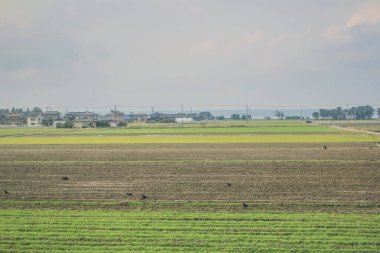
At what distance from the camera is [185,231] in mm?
17250

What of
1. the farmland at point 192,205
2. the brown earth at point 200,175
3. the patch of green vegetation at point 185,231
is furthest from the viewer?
the brown earth at point 200,175

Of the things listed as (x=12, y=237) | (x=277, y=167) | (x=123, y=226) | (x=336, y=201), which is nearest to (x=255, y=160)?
(x=277, y=167)

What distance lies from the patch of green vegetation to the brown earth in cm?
324

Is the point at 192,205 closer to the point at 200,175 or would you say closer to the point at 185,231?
the point at 185,231

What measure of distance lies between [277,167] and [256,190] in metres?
9.07

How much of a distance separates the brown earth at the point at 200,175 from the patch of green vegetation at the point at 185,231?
3.24 metres

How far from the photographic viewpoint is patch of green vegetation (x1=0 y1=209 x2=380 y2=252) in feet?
51.4

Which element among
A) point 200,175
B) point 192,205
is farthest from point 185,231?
point 200,175

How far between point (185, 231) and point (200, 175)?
43.3 feet

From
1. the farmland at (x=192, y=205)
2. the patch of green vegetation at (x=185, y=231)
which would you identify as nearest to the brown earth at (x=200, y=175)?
the farmland at (x=192, y=205)

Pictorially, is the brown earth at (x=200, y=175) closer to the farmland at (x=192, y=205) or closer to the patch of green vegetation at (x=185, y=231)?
the farmland at (x=192, y=205)

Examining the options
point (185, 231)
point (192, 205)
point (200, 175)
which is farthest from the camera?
point (200, 175)

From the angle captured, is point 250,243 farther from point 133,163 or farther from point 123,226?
point 133,163

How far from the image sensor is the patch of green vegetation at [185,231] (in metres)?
15.7
